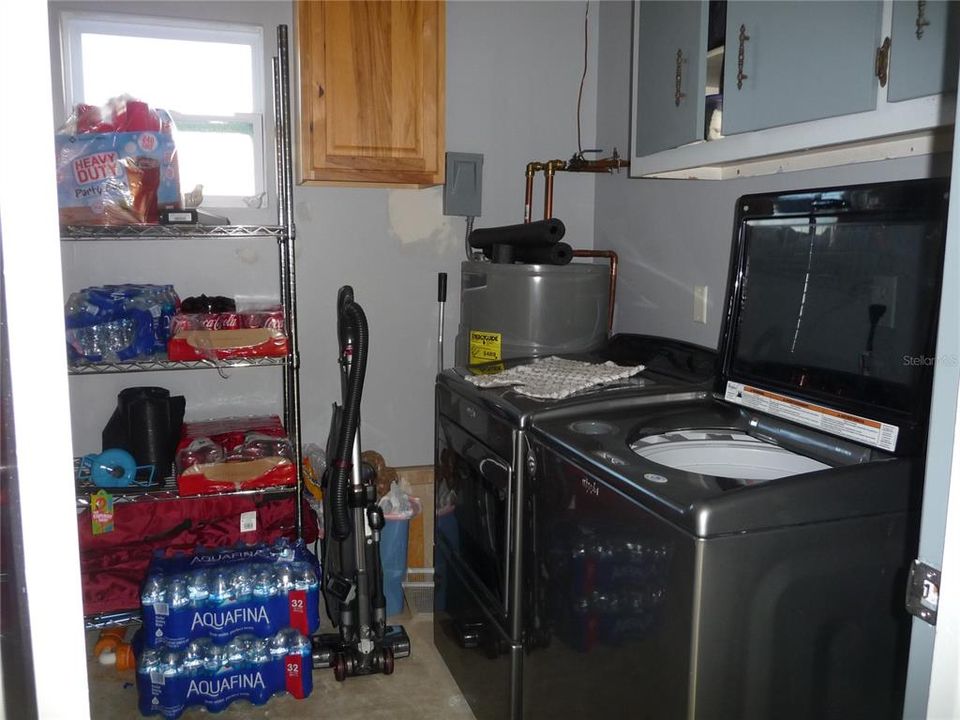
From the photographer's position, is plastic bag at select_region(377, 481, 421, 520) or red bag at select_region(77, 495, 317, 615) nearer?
red bag at select_region(77, 495, 317, 615)

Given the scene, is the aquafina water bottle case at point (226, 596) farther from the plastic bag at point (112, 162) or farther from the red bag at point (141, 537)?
the plastic bag at point (112, 162)

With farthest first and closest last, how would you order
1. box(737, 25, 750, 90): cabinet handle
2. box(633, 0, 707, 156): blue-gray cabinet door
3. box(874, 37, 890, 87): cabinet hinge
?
box(633, 0, 707, 156): blue-gray cabinet door → box(737, 25, 750, 90): cabinet handle → box(874, 37, 890, 87): cabinet hinge

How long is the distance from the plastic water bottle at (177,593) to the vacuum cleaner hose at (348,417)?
45cm

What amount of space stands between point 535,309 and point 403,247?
0.76 m

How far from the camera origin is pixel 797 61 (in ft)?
4.49

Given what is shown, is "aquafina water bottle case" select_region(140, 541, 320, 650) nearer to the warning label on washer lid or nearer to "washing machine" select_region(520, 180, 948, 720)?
"washing machine" select_region(520, 180, 948, 720)

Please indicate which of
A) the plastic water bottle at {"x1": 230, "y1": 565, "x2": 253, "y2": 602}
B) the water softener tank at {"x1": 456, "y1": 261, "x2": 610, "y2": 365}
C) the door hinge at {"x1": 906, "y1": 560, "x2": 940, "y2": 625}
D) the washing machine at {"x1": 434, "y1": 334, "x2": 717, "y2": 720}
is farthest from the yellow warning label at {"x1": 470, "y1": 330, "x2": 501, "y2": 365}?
the door hinge at {"x1": 906, "y1": 560, "x2": 940, "y2": 625}

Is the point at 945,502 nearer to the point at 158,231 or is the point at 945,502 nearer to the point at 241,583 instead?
the point at 241,583

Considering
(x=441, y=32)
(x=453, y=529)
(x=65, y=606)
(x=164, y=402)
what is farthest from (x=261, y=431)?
(x=65, y=606)

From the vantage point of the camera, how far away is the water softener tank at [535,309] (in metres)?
2.30

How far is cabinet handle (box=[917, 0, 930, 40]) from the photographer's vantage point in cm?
111

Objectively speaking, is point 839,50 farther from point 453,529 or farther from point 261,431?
point 261,431

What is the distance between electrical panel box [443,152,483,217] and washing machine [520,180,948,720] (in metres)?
1.35

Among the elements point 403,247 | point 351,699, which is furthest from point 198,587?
point 403,247
